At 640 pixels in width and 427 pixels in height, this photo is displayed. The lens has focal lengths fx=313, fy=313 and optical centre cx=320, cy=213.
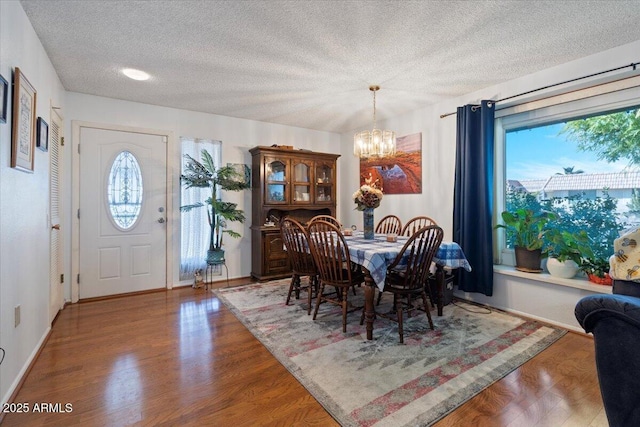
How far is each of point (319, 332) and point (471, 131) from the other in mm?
2582

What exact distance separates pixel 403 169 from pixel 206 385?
11.6 feet

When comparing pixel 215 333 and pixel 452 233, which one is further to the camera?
pixel 452 233

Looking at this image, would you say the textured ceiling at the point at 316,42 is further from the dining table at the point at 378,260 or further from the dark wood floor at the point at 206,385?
the dark wood floor at the point at 206,385

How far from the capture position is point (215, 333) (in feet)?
8.68

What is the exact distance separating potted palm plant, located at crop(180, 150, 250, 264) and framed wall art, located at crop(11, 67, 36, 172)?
6.00 ft

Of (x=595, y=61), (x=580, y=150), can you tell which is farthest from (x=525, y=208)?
(x=595, y=61)

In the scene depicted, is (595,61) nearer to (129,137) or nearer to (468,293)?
(468,293)

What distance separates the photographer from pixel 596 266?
2.68 meters

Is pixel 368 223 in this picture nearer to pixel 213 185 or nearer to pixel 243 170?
pixel 213 185

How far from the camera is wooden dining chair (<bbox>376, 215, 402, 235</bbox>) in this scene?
4098mm

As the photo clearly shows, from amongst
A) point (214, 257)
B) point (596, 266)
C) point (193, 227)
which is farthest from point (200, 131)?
point (596, 266)

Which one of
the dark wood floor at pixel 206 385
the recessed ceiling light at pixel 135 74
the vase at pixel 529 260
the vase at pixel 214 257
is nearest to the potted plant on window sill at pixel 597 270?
the vase at pixel 529 260

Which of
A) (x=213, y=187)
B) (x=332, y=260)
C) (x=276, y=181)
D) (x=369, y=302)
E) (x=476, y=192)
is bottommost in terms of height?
(x=369, y=302)

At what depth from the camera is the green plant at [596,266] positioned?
104 inches
